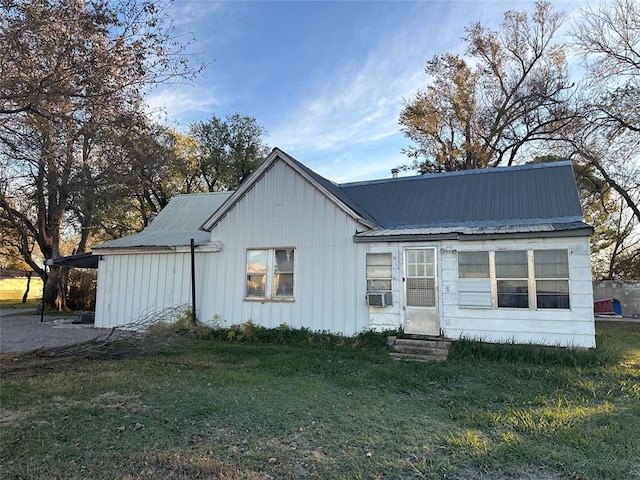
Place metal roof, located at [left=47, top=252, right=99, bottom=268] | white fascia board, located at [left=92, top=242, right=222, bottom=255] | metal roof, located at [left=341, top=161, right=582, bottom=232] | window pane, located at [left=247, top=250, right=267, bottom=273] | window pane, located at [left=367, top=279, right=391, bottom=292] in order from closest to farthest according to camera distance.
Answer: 1. window pane, located at [left=367, top=279, right=391, bottom=292]
2. metal roof, located at [left=341, top=161, right=582, bottom=232]
3. window pane, located at [left=247, top=250, right=267, bottom=273]
4. white fascia board, located at [left=92, top=242, right=222, bottom=255]
5. metal roof, located at [left=47, top=252, right=99, bottom=268]

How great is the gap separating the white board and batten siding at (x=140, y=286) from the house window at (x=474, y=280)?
7764mm

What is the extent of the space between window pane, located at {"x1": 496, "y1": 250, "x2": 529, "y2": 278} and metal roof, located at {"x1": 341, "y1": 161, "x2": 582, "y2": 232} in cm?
122

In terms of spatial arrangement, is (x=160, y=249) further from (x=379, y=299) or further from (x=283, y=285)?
(x=379, y=299)

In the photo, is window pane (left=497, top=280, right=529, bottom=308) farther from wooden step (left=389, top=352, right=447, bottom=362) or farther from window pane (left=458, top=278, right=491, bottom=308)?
wooden step (left=389, top=352, right=447, bottom=362)

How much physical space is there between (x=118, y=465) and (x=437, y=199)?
10.3 m

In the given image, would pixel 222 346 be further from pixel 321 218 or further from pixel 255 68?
pixel 255 68

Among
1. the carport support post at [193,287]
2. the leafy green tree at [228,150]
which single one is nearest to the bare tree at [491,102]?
the leafy green tree at [228,150]

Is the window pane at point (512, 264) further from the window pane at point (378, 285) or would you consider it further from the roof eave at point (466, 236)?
the window pane at point (378, 285)

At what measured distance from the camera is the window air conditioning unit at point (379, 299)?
9.54 metres

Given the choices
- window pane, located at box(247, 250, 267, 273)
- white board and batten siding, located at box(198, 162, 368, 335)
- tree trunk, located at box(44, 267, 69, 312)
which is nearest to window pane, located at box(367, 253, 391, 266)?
white board and batten siding, located at box(198, 162, 368, 335)

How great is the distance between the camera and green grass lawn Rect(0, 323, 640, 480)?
350 centimetres

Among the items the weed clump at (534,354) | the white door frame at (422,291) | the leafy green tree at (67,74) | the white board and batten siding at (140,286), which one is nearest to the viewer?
the leafy green tree at (67,74)

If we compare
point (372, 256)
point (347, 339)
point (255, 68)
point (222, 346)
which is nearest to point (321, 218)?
point (372, 256)

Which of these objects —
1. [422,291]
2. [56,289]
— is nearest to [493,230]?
[422,291]
